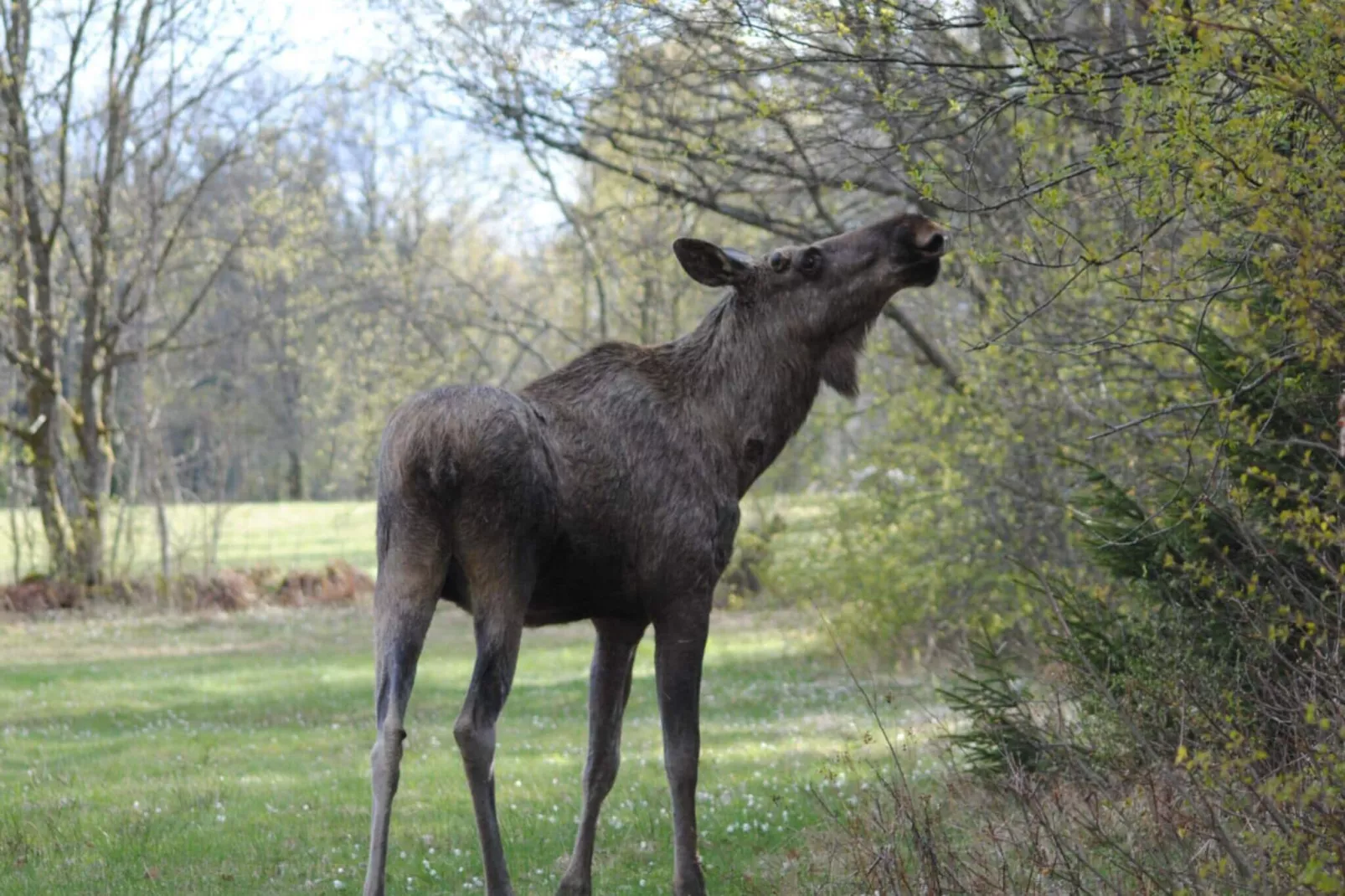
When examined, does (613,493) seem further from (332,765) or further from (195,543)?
(195,543)

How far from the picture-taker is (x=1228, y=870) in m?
4.65

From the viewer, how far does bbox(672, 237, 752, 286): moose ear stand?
256 inches

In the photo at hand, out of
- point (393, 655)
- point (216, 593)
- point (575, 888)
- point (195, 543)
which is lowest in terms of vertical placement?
point (216, 593)

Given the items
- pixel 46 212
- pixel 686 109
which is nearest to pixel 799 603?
pixel 686 109

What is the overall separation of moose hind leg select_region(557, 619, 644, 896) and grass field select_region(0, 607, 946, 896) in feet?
1.62

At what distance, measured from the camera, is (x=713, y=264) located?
6570mm

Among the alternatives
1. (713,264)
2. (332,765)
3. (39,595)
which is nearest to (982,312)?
(332,765)

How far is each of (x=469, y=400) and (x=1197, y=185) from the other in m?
2.70

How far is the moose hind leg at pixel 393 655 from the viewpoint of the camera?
5.31 m

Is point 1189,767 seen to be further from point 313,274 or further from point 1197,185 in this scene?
point 313,274

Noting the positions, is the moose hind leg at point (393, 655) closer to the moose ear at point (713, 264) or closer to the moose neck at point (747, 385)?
the moose neck at point (747, 385)

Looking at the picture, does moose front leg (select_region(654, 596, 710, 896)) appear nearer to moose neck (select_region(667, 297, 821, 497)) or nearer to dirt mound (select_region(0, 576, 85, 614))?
moose neck (select_region(667, 297, 821, 497))

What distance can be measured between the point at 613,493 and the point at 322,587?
22288 millimetres

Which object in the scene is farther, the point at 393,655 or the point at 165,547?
the point at 165,547
